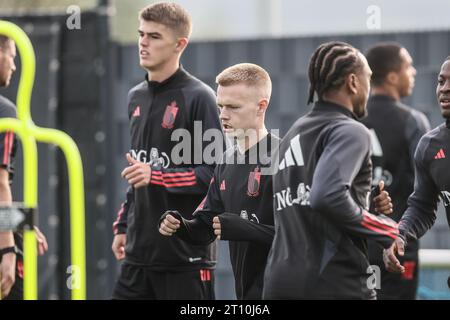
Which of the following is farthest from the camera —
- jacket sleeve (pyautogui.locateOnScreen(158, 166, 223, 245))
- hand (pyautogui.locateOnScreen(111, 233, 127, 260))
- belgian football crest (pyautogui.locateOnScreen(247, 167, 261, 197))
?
hand (pyautogui.locateOnScreen(111, 233, 127, 260))

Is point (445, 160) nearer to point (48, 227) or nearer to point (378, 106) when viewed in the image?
point (378, 106)

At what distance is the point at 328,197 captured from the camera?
4.03 metres

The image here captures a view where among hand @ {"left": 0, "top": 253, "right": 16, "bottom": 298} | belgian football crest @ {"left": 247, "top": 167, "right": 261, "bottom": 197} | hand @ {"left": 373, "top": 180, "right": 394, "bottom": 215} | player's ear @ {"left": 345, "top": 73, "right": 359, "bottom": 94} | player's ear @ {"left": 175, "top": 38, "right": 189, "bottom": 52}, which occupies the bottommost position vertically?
hand @ {"left": 0, "top": 253, "right": 16, "bottom": 298}

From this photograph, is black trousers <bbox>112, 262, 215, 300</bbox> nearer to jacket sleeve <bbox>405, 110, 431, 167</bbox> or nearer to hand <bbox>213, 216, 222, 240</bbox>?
hand <bbox>213, 216, 222, 240</bbox>

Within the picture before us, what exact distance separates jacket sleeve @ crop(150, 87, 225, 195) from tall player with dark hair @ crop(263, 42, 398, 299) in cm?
101

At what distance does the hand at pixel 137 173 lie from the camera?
5203 mm

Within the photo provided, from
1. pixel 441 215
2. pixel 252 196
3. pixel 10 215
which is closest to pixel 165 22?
pixel 252 196

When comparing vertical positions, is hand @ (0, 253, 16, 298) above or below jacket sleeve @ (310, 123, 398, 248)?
below

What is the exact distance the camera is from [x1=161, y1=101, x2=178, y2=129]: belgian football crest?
215 inches

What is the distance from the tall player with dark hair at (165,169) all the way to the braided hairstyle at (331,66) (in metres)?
1.11

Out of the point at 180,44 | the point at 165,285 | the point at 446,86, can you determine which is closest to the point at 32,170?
the point at 165,285

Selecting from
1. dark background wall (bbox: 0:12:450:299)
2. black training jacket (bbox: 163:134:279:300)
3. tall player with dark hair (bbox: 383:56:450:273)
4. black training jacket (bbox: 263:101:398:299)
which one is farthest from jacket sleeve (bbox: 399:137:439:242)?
dark background wall (bbox: 0:12:450:299)
